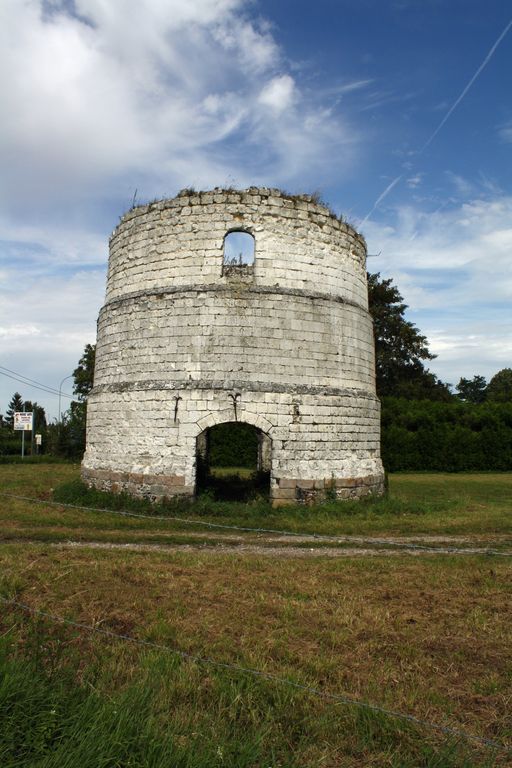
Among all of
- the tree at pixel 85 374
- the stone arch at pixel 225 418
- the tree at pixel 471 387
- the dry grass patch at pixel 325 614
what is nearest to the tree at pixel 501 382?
the tree at pixel 471 387

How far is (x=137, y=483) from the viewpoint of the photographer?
39.0ft

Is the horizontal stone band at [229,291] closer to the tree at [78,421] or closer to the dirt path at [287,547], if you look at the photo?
the dirt path at [287,547]

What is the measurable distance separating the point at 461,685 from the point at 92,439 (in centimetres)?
1072

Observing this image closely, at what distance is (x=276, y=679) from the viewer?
3.99m

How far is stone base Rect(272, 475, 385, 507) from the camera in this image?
11.6m

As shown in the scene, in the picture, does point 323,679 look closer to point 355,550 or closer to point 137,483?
point 355,550

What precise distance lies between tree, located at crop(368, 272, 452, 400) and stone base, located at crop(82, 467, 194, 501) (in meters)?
23.9

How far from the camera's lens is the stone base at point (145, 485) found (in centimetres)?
1157

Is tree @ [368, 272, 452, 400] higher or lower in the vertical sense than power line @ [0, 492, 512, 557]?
higher

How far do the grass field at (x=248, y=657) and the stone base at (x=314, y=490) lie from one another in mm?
3361

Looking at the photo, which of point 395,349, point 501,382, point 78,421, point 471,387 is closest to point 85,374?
point 78,421

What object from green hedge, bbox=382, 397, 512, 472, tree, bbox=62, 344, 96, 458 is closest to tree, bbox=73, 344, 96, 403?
tree, bbox=62, 344, 96, 458

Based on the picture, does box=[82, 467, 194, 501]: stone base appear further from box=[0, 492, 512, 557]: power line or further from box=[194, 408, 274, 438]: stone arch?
box=[194, 408, 274, 438]: stone arch

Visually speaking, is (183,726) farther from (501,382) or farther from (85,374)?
(501,382)
